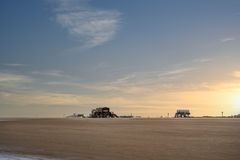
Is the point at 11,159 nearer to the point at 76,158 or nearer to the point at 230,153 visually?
the point at 76,158

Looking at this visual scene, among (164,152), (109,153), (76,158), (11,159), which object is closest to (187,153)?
(164,152)

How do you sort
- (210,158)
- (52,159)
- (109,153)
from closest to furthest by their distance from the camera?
(52,159)
(210,158)
(109,153)

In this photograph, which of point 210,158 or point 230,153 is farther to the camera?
point 230,153

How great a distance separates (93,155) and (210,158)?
42.5 ft

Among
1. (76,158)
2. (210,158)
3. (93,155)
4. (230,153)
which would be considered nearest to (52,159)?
(76,158)

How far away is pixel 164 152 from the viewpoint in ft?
185

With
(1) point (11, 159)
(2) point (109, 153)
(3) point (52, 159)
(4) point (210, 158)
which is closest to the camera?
(1) point (11, 159)

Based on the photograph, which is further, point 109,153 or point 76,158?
point 109,153

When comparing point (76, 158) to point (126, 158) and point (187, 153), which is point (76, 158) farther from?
point (187, 153)

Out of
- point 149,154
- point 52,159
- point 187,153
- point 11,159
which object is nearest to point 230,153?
point 187,153

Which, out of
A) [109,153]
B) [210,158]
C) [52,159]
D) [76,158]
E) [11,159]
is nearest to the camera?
[11,159]

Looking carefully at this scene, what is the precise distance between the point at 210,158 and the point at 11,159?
2337cm

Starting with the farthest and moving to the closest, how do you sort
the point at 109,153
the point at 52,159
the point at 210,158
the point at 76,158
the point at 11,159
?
the point at 109,153 → the point at 210,158 → the point at 76,158 → the point at 52,159 → the point at 11,159

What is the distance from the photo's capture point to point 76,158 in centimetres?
4628
